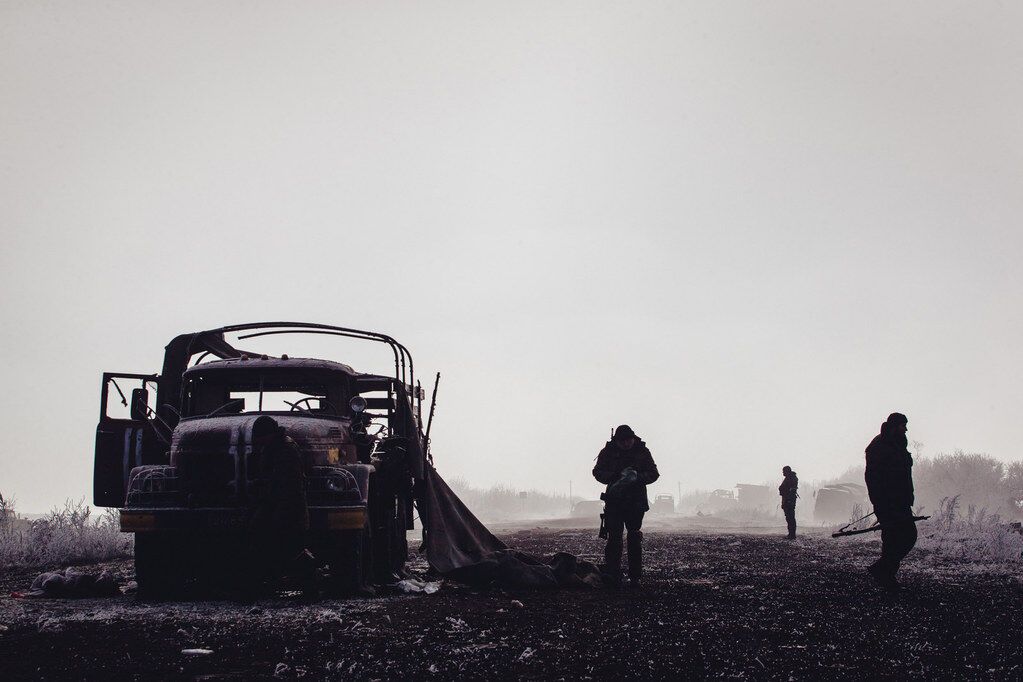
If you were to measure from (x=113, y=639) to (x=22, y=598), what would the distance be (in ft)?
10.6

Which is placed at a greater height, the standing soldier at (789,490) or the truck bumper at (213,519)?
the truck bumper at (213,519)

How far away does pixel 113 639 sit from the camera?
6.34m

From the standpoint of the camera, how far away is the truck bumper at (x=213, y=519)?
27.9 feet

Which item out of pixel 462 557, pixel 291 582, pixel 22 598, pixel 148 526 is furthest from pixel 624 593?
pixel 22 598

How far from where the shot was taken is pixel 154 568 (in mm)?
8773

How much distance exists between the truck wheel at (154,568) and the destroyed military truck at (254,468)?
0.01 meters

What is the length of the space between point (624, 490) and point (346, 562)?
3513 millimetres

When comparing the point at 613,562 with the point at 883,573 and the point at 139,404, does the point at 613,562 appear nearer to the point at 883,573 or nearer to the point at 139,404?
the point at 883,573

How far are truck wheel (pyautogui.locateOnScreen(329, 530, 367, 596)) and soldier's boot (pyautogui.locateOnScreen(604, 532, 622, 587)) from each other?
9.86 ft

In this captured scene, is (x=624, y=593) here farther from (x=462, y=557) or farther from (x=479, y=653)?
(x=479, y=653)

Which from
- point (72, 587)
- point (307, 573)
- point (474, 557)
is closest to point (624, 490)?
point (474, 557)

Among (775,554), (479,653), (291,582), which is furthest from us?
(775,554)

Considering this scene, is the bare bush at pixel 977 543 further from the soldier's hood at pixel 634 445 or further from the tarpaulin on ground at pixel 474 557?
the tarpaulin on ground at pixel 474 557

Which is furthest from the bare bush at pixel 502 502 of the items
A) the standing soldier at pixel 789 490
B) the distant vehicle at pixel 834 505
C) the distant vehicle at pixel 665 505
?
the standing soldier at pixel 789 490
